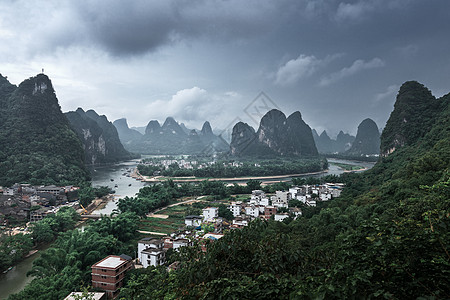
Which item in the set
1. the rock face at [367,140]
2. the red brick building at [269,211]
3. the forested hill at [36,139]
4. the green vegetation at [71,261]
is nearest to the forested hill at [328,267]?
the green vegetation at [71,261]

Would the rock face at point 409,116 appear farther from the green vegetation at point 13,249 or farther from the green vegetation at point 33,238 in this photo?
the green vegetation at point 13,249

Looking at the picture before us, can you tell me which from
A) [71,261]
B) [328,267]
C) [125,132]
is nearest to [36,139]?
[71,261]

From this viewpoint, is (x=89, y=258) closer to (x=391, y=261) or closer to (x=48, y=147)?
(x=391, y=261)

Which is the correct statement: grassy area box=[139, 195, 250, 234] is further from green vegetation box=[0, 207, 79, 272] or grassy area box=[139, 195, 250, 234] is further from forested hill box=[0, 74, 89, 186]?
forested hill box=[0, 74, 89, 186]

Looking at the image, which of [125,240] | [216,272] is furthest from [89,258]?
[216,272]

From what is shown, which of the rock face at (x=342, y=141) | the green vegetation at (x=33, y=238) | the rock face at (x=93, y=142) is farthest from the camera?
the rock face at (x=342, y=141)

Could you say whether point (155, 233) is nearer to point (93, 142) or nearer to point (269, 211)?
point (269, 211)

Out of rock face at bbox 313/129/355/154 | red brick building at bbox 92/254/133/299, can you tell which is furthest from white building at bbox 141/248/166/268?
rock face at bbox 313/129/355/154
